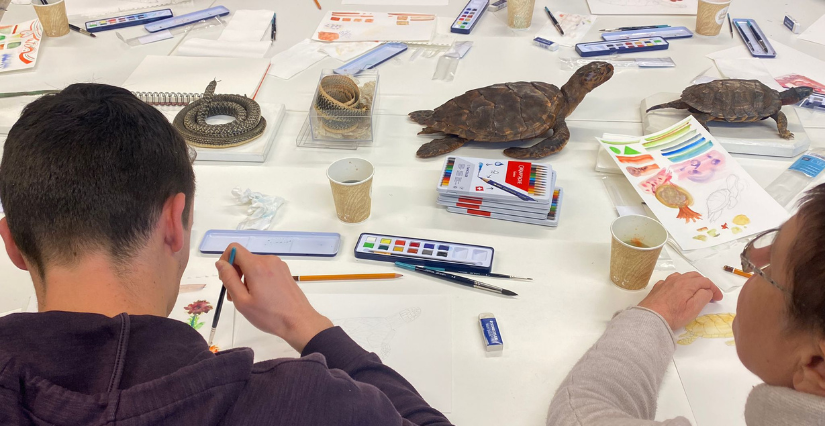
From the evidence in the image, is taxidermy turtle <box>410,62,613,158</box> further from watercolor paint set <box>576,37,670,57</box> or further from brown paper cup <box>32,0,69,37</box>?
brown paper cup <box>32,0,69,37</box>

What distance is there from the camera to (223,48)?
2193mm

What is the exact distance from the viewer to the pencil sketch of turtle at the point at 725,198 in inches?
55.4

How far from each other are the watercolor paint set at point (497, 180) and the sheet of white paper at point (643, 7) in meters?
1.29

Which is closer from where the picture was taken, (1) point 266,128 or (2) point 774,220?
(2) point 774,220

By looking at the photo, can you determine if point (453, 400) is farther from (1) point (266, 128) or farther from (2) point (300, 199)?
(1) point (266, 128)

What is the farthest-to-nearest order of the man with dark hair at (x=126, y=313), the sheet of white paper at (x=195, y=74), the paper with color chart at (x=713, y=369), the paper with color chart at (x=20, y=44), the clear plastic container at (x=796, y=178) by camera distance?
the paper with color chart at (x=20, y=44), the sheet of white paper at (x=195, y=74), the clear plastic container at (x=796, y=178), the paper with color chart at (x=713, y=369), the man with dark hair at (x=126, y=313)

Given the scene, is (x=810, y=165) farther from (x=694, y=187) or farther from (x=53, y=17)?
(x=53, y=17)

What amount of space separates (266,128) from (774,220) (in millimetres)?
1337

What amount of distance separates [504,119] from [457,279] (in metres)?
0.59

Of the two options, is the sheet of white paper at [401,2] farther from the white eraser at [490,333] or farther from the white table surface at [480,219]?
the white eraser at [490,333]

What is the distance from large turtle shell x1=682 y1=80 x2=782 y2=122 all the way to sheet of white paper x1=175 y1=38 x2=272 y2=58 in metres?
1.47

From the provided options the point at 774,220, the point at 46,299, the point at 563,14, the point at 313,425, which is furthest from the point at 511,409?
the point at 563,14

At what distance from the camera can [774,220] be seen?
138 cm

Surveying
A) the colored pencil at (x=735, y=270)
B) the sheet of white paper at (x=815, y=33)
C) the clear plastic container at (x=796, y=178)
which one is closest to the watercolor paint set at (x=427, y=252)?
the colored pencil at (x=735, y=270)
